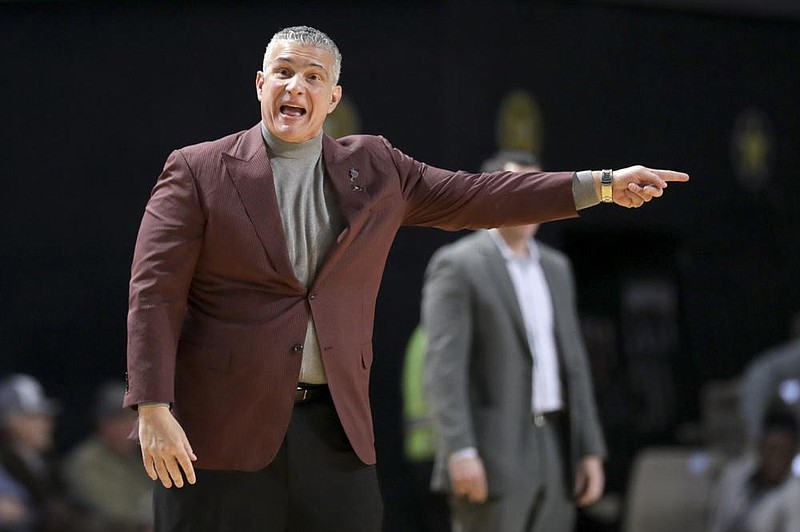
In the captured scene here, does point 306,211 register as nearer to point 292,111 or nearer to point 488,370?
point 292,111

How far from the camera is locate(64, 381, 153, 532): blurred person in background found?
6.41 meters

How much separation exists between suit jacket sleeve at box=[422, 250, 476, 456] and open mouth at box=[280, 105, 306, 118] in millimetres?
1788

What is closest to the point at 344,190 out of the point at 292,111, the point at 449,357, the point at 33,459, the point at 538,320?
the point at 292,111

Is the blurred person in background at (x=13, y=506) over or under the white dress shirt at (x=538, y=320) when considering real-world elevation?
under

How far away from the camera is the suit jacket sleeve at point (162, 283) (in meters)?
2.84

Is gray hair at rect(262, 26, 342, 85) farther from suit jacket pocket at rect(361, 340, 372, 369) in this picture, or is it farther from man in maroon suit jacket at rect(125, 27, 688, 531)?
suit jacket pocket at rect(361, 340, 372, 369)

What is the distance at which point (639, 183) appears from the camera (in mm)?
3088

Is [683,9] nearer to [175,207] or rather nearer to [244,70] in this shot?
[244,70]

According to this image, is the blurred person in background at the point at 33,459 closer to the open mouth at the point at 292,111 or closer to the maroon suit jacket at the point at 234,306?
the maroon suit jacket at the point at 234,306

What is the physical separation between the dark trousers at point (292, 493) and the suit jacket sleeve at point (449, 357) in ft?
5.36

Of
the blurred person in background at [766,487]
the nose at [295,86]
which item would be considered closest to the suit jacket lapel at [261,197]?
the nose at [295,86]

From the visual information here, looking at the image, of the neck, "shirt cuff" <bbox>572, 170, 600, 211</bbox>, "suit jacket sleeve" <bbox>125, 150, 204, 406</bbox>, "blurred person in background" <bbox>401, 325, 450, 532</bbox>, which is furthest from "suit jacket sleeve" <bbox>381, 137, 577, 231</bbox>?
"blurred person in background" <bbox>401, 325, 450, 532</bbox>

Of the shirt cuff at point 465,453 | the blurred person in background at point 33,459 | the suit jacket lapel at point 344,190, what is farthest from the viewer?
the blurred person in background at point 33,459

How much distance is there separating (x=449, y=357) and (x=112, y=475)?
7.95 feet
